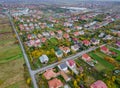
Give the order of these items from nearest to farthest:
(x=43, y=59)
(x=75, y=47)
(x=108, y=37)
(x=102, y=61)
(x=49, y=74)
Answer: (x=49, y=74) < (x=102, y=61) < (x=43, y=59) < (x=75, y=47) < (x=108, y=37)

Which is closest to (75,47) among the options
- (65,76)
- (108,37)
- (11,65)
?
(65,76)

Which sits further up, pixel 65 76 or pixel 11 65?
pixel 65 76

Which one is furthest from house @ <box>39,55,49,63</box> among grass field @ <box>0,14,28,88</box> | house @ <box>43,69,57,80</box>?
house @ <box>43,69,57,80</box>

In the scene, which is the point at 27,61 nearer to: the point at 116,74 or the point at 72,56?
the point at 72,56

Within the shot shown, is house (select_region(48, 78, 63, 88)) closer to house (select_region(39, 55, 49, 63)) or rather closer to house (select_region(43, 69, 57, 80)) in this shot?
house (select_region(43, 69, 57, 80))

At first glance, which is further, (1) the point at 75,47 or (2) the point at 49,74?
(1) the point at 75,47

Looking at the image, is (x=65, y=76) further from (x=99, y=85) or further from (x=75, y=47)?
(x=75, y=47)

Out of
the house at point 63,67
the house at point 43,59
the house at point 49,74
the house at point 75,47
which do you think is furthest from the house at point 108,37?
the house at point 49,74

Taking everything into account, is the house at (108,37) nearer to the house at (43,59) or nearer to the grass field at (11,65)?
the house at (43,59)
